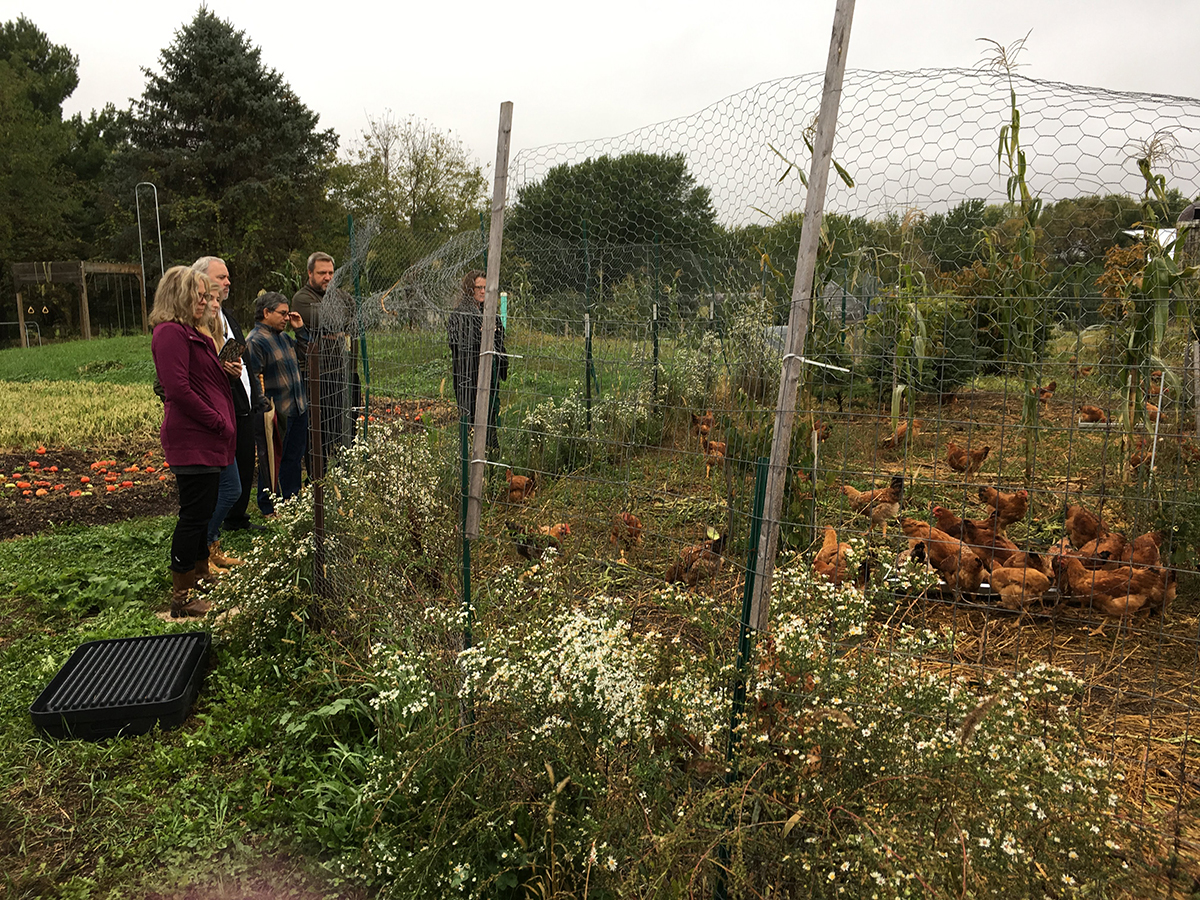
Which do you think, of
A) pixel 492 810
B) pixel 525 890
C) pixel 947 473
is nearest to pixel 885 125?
pixel 492 810

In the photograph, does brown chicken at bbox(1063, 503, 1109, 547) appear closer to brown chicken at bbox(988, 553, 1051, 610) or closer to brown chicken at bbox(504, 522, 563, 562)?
brown chicken at bbox(988, 553, 1051, 610)

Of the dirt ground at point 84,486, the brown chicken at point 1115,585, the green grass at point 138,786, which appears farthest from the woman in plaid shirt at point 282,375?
the brown chicken at point 1115,585

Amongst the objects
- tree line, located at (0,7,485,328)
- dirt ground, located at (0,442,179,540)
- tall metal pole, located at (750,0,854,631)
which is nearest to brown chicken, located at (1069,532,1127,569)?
tall metal pole, located at (750,0,854,631)

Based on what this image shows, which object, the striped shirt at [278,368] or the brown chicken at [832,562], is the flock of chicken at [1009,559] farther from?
the striped shirt at [278,368]

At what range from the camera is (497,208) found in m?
2.79

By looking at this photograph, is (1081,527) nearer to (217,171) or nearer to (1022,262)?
(1022,262)

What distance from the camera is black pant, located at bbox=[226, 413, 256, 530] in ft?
16.1

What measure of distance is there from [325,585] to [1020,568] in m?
3.15

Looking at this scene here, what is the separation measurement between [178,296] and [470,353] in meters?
1.48

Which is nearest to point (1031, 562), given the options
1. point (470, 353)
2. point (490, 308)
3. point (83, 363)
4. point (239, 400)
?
point (490, 308)

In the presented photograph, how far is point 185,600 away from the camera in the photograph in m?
4.05

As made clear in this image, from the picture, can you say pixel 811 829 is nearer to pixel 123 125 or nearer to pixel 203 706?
pixel 203 706

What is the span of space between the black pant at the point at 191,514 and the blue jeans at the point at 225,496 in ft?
1.62

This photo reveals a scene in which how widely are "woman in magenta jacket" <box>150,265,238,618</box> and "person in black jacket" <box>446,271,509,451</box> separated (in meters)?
Answer: 1.25
